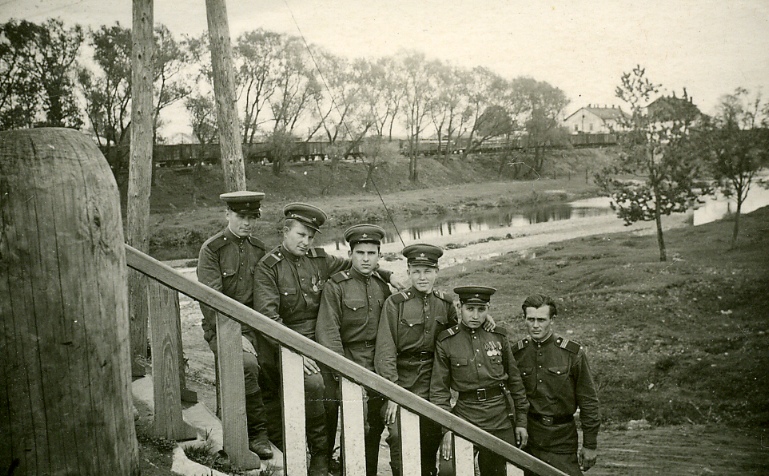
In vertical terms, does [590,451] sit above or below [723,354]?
above

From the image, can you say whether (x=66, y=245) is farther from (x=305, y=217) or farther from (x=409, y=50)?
(x=409, y=50)

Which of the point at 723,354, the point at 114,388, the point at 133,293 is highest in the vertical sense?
the point at 114,388

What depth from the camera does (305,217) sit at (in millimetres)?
4023

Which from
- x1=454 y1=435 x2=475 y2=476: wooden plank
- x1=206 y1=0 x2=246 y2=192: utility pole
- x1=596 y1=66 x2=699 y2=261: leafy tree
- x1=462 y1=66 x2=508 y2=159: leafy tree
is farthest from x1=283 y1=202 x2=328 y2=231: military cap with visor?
x1=462 y1=66 x2=508 y2=159: leafy tree

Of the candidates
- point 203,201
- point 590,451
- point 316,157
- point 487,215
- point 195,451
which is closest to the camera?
point 195,451

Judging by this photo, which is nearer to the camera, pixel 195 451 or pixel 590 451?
pixel 195 451

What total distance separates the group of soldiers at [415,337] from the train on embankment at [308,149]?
58.5 ft

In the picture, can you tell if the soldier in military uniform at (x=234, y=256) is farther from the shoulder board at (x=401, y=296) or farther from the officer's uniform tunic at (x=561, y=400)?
the officer's uniform tunic at (x=561, y=400)

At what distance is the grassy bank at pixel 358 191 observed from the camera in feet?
69.0

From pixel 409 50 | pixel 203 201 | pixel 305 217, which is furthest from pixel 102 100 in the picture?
pixel 305 217

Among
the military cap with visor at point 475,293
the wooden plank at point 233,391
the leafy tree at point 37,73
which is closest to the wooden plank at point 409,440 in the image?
the wooden plank at point 233,391

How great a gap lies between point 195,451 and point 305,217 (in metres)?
1.82

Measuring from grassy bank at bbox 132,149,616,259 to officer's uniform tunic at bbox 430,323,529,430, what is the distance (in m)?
15.3

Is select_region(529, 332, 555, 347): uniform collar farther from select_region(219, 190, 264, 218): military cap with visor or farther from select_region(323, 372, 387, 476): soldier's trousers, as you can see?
select_region(219, 190, 264, 218): military cap with visor
